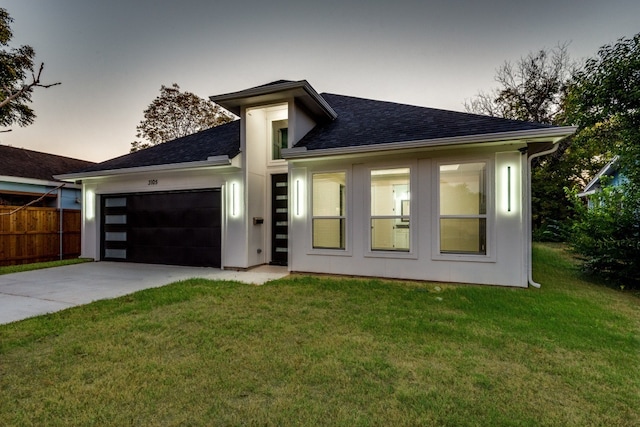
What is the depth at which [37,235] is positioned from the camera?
9.34m

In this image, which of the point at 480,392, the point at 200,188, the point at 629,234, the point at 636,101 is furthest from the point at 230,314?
the point at 636,101

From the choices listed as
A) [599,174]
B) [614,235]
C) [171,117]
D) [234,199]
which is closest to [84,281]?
[234,199]

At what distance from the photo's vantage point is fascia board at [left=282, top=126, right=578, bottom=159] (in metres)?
5.01

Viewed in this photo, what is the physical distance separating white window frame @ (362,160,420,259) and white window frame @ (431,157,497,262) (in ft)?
1.11

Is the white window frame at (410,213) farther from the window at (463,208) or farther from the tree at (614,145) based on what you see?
the tree at (614,145)

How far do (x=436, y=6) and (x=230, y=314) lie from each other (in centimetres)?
1021

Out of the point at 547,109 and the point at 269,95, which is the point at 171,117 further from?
the point at 547,109

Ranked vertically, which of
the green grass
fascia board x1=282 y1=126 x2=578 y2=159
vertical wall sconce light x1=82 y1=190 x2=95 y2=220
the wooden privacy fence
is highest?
fascia board x1=282 y1=126 x2=578 y2=159

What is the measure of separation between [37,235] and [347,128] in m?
10.1

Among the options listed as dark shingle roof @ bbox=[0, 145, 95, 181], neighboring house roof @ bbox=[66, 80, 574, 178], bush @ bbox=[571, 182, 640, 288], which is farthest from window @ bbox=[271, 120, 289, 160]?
dark shingle roof @ bbox=[0, 145, 95, 181]

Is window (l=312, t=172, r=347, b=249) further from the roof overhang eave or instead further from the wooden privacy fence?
the wooden privacy fence

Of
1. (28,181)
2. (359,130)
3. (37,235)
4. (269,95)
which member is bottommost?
(37,235)

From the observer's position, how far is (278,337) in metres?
3.24

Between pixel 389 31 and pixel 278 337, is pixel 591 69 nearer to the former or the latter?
pixel 389 31
